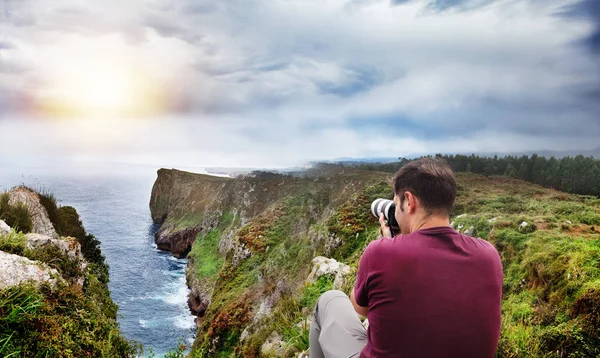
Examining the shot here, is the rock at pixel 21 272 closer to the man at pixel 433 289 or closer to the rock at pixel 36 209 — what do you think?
the man at pixel 433 289

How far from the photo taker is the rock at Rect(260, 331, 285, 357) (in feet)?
21.0

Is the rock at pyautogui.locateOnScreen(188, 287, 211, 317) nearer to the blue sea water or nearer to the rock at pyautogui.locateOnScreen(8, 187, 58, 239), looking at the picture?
the blue sea water

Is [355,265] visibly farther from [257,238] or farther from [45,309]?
[257,238]

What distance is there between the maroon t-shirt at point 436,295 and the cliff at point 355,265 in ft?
2.30

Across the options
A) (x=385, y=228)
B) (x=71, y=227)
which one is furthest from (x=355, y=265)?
(x=71, y=227)

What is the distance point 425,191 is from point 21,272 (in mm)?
5382

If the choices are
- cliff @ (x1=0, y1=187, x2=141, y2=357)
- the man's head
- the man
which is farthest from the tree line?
the man

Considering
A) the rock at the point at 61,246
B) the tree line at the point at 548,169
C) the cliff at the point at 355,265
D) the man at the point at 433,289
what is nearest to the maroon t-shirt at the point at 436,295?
the man at the point at 433,289

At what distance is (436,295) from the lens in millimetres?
2193

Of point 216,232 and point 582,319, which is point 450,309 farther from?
point 216,232

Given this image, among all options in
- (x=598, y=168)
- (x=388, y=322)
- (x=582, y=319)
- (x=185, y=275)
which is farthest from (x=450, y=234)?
(x=185, y=275)

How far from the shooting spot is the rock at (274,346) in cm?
639

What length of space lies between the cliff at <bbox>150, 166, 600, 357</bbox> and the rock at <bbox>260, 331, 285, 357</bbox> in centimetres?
3

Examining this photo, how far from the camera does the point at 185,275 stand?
6172cm
